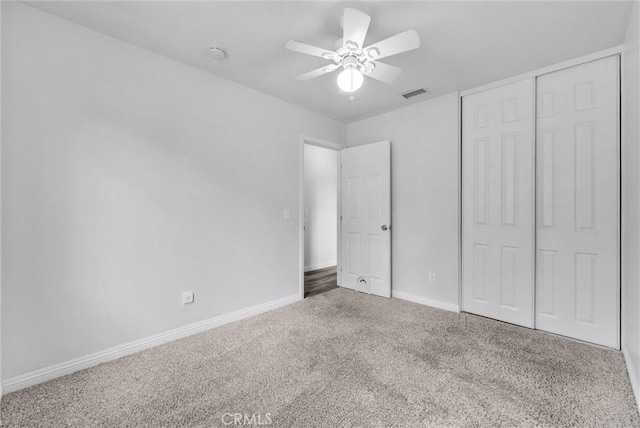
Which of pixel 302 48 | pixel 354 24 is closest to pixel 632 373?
pixel 354 24

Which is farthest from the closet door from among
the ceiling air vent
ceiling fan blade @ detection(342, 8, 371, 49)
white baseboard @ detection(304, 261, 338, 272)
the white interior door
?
white baseboard @ detection(304, 261, 338, 272)

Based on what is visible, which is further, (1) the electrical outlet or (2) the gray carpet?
(1) the electrical outlet

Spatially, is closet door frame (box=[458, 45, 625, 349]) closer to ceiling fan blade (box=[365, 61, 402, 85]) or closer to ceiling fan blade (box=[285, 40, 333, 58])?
ceiling fan blade (box=[365, 61, 402, 85])

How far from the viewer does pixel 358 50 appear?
1785mm

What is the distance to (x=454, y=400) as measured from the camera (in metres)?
1.58

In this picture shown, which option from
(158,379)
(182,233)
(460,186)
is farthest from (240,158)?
(460,186)

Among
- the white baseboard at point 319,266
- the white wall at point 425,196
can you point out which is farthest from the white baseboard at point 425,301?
the white baseboard at point 319,266

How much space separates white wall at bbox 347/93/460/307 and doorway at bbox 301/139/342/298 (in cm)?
159

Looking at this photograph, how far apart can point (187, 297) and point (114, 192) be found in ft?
3.46

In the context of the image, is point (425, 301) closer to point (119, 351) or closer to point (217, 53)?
point (119, 351)

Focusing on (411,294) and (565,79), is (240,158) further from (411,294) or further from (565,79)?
(565,79)

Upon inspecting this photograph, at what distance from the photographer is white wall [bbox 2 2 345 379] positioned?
5.59 ft

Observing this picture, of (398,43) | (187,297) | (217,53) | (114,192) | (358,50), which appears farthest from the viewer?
(187,297)

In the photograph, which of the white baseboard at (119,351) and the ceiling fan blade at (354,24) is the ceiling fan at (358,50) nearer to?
the ceiling fan blade at (354,24)
